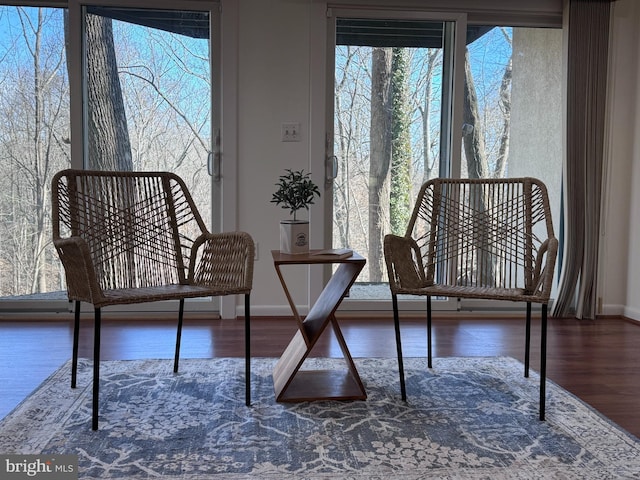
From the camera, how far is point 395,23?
12.4 ft

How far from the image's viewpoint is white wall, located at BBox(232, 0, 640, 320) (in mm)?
3664

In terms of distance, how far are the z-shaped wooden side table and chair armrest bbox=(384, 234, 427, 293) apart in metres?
0.13

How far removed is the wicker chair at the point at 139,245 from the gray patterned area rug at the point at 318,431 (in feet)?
0.62

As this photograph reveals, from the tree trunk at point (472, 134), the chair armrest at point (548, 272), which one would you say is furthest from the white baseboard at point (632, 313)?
the chair armrest at point (548, 272)

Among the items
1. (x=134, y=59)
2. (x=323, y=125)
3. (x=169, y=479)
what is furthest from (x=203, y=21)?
(x=169, y=479)

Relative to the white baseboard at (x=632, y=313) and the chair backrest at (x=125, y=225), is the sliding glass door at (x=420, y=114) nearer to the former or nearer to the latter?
the white baseboard at (x=632, y=313)

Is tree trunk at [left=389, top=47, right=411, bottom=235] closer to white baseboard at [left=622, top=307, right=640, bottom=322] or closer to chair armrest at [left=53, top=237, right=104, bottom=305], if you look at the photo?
white baseboard at [left=622, top=307, right=640, bottom=322]

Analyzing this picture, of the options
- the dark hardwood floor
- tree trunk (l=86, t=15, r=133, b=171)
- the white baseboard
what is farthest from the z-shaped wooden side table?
the white baseboard

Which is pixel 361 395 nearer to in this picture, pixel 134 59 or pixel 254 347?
pixel 254 347

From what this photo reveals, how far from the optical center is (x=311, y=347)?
2162 millimetres

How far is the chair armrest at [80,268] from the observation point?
6.23 ft

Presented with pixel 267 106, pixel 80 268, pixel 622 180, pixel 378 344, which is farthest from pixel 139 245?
pixel 622 180

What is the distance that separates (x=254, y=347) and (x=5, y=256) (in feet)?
6.11

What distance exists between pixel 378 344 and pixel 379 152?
137 cm
